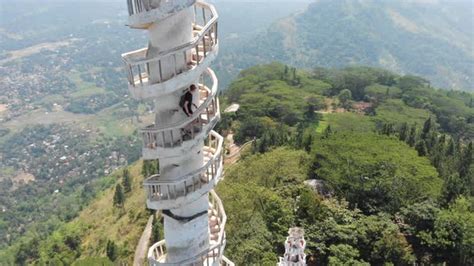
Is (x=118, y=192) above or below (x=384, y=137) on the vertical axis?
below

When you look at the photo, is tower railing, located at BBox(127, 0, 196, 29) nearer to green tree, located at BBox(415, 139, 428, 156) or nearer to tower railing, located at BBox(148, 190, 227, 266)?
tower railing, located at BBox(148, 190, 227, 266)

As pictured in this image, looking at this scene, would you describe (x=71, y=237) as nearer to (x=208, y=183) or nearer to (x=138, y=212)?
(x=138, y=212)

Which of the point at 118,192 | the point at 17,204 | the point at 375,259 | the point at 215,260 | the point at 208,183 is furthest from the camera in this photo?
the point at 17,204

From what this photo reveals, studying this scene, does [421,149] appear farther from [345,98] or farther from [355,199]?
[345,98]

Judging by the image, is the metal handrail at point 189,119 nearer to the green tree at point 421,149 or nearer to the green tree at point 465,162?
the green tree at point 421,149

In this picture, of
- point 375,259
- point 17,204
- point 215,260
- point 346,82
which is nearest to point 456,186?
point 375,259

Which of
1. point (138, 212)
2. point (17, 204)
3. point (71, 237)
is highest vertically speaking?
point (138, 212)

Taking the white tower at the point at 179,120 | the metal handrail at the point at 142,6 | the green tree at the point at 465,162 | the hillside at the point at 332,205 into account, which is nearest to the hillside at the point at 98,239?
the hillside at the point at 332,205

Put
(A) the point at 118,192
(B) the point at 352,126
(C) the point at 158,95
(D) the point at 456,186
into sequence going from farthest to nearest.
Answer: (B) the point at 352,126
(A) the point at 118,192
(D) the point at 456,186
(C) the point at 158,95
